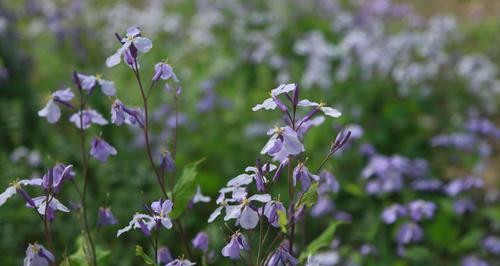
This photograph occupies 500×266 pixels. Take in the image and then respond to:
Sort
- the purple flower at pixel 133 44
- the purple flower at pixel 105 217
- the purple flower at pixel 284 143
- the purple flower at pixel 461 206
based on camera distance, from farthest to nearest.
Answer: the purple flower at pixel 461 206 → the purple flower at pixel 105 217 → the purple flower at pixel 133 44 → the purple flower at pixel 284 143

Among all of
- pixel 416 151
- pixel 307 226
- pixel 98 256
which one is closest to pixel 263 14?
pixel 416 151

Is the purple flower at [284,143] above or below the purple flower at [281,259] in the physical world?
above

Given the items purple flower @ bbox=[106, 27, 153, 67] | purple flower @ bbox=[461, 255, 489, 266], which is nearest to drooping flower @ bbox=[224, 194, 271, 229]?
purple flower @ bbox=[106, 27, 153, 67]

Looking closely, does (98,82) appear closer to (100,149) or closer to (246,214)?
(100,149)

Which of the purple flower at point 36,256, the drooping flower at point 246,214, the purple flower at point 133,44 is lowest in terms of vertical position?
the drooping flower at point 246,214

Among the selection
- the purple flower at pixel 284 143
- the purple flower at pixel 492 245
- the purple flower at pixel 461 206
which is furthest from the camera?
the purple flower at pixel 461 206

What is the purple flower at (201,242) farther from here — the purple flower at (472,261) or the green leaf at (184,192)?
the purple flower at (472,261)

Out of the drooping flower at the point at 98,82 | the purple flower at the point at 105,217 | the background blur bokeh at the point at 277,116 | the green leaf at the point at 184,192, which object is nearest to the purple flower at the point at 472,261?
the background blur bokeh at the point at 277,116

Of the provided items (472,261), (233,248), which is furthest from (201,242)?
(472,261)

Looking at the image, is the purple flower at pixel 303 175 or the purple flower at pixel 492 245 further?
the purple flower at pixel 492 245
